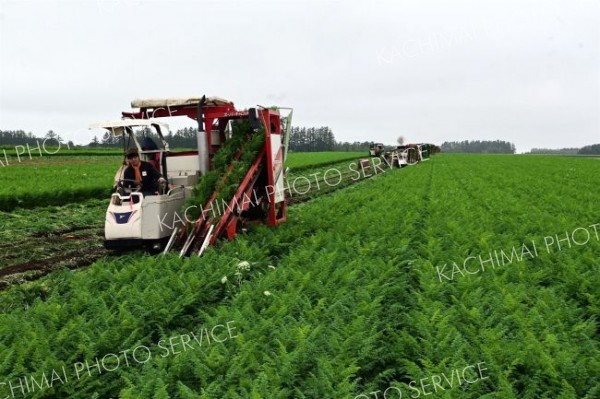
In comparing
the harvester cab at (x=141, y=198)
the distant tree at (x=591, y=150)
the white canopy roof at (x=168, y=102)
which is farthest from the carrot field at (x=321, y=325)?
the distant tree at (x=591, y=150)

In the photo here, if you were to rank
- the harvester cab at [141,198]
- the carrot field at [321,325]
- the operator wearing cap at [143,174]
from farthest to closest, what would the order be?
the operator wearing cap at [143,174], the harvester cab at [141,198], the carrot field at [321,325]

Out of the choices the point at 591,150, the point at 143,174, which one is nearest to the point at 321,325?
the point at 143,174

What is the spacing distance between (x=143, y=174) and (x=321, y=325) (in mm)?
5312

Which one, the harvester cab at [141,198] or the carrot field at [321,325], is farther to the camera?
the harvester cab at [141,198]

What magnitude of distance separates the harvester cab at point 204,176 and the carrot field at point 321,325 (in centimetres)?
55

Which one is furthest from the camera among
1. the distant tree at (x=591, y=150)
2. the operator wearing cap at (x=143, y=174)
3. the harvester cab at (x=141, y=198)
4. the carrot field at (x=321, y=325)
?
the distant tree at (x=591, y=150)

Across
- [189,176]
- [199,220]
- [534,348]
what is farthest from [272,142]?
[534,348]

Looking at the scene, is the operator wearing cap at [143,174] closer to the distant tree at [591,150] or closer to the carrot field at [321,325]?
the carrot field at [321,325]

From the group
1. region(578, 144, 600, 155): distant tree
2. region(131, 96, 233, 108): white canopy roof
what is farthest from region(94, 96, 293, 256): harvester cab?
region(578, 144, 600, 155): distant tree

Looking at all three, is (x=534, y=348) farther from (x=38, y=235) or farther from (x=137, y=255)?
(x=38, y=235)

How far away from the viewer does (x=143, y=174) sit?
29.0 ft

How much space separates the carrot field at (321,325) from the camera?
4043 millimetres

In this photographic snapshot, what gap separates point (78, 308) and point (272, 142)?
17.8 feet

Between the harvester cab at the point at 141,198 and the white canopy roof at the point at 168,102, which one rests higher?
the white canopy roof at the point at 168,102
